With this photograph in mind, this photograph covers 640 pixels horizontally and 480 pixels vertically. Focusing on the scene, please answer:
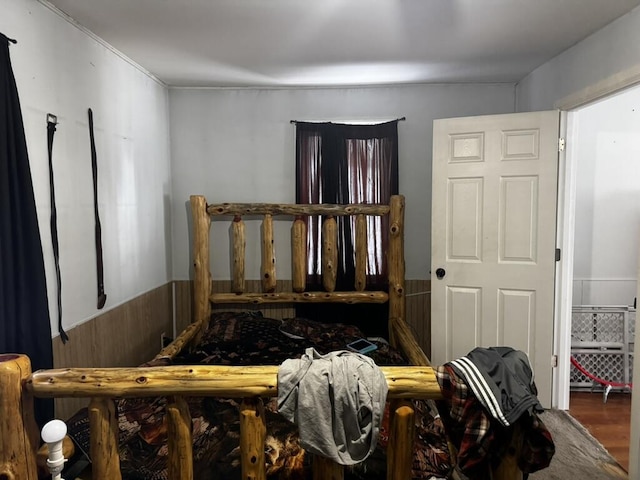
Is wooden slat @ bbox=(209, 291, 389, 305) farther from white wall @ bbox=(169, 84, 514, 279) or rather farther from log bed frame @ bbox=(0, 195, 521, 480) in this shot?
log bed frame @ bbox=(0, 195, 521, 480)

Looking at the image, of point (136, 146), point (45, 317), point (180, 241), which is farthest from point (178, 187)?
point (45, 317)

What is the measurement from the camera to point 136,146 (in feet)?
9.45

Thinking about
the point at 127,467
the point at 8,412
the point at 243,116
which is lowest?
the point at 127,467

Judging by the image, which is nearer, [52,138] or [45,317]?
[45,317]

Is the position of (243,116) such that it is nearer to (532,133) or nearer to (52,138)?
(52,138)

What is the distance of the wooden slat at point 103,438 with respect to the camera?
130 centimetres

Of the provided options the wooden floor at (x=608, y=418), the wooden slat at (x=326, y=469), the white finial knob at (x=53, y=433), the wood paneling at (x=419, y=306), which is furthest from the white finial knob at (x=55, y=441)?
the wood paneling at (x=419, y=306)

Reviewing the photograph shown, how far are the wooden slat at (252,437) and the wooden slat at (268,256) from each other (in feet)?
6.63

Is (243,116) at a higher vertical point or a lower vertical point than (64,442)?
higher

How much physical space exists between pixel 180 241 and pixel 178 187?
424 millimetres

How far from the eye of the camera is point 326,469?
1.32 meters

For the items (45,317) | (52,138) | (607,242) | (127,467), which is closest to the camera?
(127,467)

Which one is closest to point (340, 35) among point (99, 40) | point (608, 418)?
point (99, 40)

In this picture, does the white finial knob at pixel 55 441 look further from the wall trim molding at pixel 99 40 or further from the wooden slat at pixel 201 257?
the wooden slat at pixel 201 257
